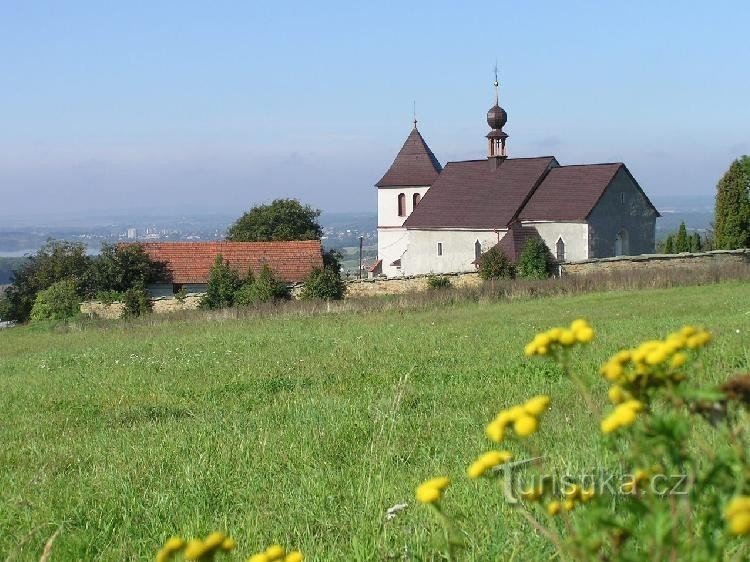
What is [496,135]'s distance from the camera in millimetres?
61281

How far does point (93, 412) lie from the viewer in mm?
10242

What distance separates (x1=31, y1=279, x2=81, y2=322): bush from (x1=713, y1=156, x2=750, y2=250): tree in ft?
109

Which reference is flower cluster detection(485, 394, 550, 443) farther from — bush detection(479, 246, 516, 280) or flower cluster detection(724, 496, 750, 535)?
bush detection(479, 246, 516, 280)

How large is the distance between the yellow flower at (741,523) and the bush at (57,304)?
43547 mm

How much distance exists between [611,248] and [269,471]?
168 feet

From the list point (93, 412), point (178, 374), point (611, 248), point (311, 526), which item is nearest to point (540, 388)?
point (311, 526)

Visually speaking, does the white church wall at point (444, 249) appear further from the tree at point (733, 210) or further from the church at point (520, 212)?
the tree at point (733, 210)

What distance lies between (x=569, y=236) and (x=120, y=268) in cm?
2626

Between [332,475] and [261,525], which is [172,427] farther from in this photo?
[261,525]

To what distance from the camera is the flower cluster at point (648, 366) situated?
208 centimetres

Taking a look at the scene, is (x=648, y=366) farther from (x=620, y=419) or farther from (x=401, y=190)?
(x=401, y=190)

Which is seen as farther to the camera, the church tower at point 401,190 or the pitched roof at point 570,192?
the church tower at point 401,190

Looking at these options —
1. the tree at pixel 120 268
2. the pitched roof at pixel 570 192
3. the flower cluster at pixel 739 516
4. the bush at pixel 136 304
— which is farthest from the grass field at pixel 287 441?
the pitched roof at pixel 570 192

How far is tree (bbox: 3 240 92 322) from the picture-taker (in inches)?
2087
